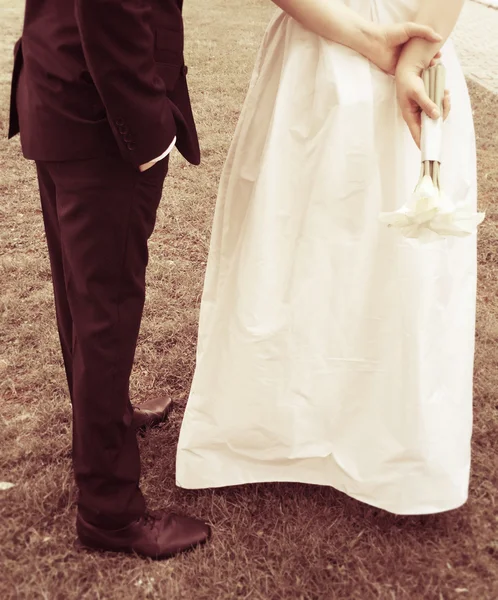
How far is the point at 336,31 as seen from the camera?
5.93ft

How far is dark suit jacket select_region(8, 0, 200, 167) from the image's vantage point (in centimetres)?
139

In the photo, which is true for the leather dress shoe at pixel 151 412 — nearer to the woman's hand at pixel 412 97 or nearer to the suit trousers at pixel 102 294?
the suit trousers at pixel 102 294

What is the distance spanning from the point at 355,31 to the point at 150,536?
4.96 feet

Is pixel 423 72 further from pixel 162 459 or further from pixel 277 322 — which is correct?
pixel 162 459

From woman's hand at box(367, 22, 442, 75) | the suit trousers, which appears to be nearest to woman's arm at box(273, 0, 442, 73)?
woman's hand at box(367, 22, 442, 75)

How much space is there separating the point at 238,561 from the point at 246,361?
579mm

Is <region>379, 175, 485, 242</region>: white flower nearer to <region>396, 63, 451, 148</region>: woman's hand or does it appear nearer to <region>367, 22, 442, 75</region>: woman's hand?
<region>396, 63, 451, 148</region>: woman's hand

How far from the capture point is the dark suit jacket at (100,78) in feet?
4.55

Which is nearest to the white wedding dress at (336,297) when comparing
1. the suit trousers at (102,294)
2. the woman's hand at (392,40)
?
the woman's hand at (392,40)

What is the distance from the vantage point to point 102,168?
1582 mm

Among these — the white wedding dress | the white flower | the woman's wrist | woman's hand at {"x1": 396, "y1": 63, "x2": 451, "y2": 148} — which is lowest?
the white wedding dress

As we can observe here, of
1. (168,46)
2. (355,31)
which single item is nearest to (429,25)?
(355,31)

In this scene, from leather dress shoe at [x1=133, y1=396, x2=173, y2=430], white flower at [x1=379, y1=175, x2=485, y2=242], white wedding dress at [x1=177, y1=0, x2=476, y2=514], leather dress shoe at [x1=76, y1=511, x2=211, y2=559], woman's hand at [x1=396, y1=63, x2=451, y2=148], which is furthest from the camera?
leather dress shoe at [x1=133, y1=396, x2=173, y2=430]

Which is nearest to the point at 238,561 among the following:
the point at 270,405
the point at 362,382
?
the point at 270,405
